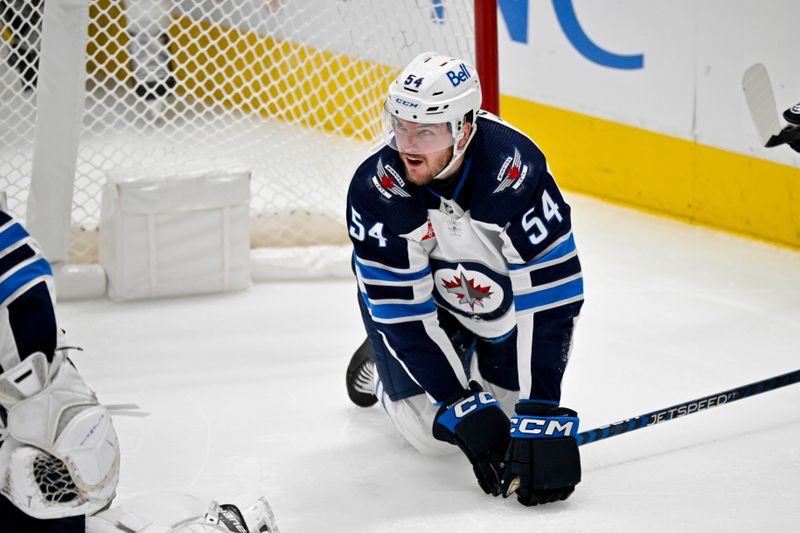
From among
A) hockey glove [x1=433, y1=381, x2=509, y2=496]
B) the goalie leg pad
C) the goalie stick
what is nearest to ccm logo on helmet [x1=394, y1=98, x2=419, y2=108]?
hockey glove [x1=433, y1=381, x2=509, y2=496]

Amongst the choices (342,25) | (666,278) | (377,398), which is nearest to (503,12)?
(342,25)

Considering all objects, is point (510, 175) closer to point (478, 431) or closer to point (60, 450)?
point (478, 431)

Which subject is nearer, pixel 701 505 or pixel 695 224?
pixel 701 505

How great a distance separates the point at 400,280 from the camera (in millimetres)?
2236

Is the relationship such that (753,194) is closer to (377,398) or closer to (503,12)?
(503,12)

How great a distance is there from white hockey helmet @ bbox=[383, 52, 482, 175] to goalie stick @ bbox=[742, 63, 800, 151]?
0.75 metres

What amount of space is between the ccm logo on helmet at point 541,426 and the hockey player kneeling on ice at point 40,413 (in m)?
0.75

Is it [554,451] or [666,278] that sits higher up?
[554,451]

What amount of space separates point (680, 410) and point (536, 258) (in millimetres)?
423

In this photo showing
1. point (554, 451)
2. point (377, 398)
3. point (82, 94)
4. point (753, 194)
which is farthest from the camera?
point (753, 194)

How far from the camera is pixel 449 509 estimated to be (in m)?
2.12

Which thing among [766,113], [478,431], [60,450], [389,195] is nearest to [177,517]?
[60,450]

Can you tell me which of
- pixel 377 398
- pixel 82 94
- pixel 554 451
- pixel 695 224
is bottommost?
pixel 695 224

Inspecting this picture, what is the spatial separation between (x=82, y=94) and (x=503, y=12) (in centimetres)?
186
